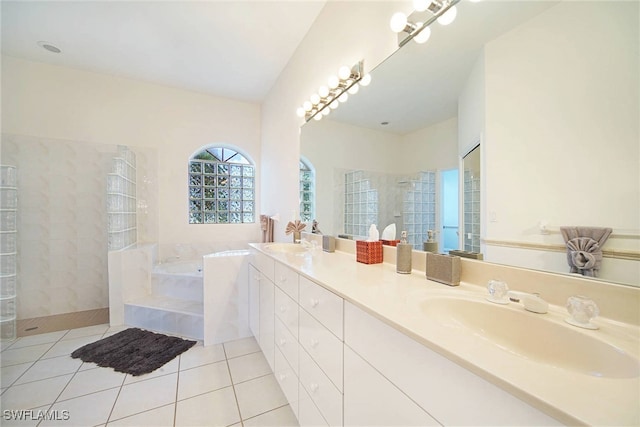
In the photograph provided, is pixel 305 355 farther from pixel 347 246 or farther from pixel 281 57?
pixel 281 57

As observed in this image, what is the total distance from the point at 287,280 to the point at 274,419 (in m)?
0.79

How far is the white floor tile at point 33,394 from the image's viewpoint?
1.49 metres

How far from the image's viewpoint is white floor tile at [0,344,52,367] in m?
1.91

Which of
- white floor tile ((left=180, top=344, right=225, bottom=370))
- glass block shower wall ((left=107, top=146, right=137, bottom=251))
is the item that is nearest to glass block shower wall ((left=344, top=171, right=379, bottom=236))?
white floor tile ((left=180, top=344, right=225, bottom=370))

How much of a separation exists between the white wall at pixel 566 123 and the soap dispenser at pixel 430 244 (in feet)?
0.90

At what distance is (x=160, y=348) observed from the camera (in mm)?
2094

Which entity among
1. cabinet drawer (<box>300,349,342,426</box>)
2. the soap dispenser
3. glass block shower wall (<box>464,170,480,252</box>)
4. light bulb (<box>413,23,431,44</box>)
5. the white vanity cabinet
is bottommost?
cabinet drawer (<box>300,349,342,426</box>)

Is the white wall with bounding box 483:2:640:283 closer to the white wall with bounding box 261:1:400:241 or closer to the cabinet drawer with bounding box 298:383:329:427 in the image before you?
the white wall with bounding box 261:1:400:241

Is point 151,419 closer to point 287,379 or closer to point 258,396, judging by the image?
point 258,396

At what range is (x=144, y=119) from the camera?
312 cm

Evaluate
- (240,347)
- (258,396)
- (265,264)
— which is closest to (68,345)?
(240,347)

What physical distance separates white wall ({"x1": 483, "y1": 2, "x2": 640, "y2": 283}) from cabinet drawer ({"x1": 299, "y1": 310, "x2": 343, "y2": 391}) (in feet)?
2.26

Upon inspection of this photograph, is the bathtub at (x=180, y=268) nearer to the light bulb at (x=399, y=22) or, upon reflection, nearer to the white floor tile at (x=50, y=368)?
the white floor tile at (x=50, y=368)

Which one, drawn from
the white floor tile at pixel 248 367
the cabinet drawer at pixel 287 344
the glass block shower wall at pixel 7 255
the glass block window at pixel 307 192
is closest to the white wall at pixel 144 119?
the glass block shower wall at pixel 7 255
